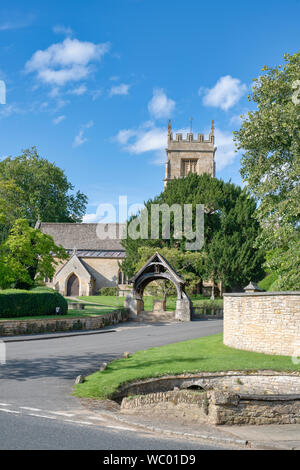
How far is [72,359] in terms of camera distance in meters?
16.4

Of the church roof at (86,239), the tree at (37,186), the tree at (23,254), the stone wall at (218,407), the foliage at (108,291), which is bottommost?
the stone wall at (218,407)

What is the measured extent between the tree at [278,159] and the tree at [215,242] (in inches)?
759

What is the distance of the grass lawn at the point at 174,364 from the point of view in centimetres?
1192

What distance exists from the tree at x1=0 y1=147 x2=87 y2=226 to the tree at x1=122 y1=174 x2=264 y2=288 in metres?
21.9

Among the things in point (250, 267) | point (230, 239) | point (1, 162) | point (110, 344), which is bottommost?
point (110, 344)

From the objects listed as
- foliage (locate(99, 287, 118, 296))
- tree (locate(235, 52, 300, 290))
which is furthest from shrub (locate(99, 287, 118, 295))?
tree (locate(235, 52, 300, 290))

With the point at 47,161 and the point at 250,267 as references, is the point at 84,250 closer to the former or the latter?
the point at 47,161

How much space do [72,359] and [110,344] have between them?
4.85m

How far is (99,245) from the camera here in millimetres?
61250

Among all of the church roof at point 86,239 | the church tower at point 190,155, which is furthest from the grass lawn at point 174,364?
the church tower at point 190,155

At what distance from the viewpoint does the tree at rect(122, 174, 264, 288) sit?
43.2 metres

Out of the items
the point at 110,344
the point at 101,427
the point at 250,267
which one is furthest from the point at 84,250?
the point at 101,427

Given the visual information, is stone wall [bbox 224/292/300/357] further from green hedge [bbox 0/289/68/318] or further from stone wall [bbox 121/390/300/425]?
green hedge [bbox 0/289/68/318]

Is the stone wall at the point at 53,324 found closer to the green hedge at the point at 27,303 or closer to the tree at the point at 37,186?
the green hedge at the point at 27,303
